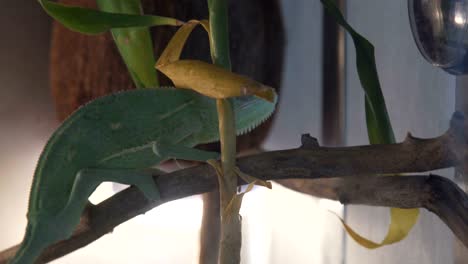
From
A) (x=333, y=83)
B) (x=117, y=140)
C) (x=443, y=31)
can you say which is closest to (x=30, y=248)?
(x=117, y=140)

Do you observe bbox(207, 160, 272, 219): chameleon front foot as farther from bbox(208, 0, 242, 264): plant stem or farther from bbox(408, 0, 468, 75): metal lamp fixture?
bbox(408, 0, 468, 75): metal lamp fixture

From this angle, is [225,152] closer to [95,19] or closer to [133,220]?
[95,19]

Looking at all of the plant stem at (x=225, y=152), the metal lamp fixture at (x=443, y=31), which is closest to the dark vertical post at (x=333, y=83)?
the metal lamp fixture at (x=443, y=31)

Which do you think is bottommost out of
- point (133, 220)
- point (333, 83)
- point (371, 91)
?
point (133, 220)

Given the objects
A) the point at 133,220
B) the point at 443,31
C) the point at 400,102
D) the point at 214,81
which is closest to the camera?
the point at 214,81

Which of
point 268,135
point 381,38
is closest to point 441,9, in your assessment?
point 381,38

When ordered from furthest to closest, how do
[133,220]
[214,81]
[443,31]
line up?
[133,220]
[443,31]
[214,81]

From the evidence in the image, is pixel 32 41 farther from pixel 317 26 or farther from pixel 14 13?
pixel 317 26

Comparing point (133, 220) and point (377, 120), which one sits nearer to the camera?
point (377, 120)
